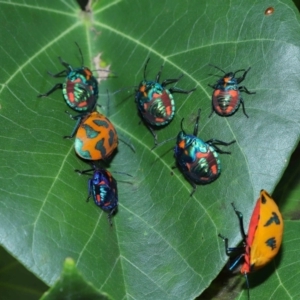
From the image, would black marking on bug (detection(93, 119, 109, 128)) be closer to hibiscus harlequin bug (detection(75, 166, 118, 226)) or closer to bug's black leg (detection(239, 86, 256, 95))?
hibiscus harlequin bug (detection(75, 166, 118, 226))

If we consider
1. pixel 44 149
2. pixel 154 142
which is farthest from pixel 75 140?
pixel 154 142

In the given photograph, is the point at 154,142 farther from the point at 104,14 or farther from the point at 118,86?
the point at 104,14

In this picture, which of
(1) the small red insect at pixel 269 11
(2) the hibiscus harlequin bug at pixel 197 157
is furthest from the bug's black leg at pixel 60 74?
(1) the small red insect at pixel 269 11

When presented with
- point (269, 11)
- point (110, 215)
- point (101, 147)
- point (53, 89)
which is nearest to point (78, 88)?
point (53, 89)

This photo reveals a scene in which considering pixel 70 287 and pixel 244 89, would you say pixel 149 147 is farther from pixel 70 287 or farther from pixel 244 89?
pixel 70 287

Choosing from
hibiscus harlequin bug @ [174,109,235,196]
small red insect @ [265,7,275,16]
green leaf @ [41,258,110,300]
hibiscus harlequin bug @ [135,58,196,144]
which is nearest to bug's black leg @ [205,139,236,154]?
hibiscus harlequin bug @ [174,109,235,196]
